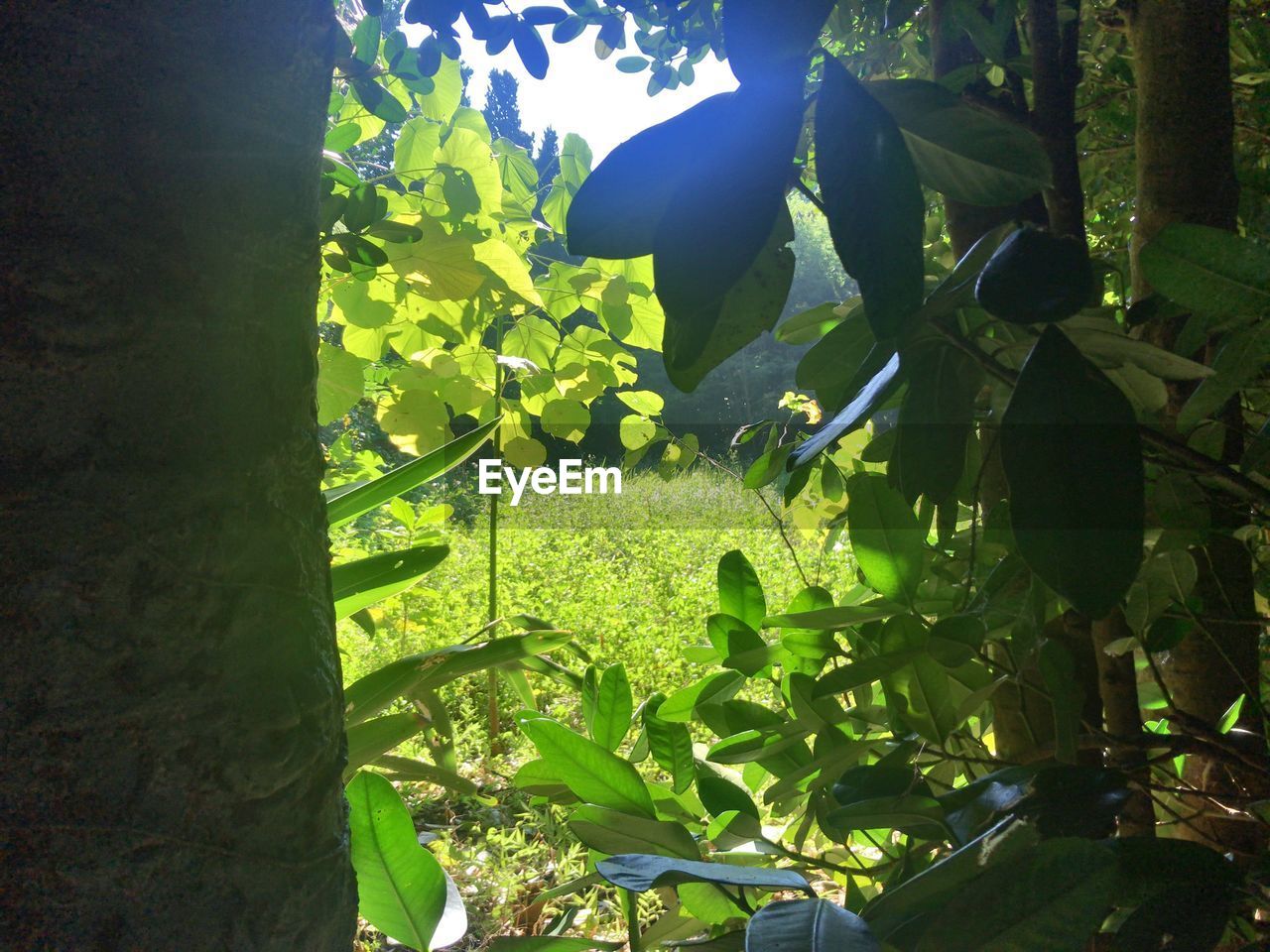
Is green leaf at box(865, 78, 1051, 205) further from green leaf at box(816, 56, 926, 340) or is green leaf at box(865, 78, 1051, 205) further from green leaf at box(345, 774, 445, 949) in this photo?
green leaf at box(345, 774, 445, 949)

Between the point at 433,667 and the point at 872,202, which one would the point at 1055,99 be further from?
the point at 433,667

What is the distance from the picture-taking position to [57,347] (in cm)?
26

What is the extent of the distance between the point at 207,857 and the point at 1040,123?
0.47m

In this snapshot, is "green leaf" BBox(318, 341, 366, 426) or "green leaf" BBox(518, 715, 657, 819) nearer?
"green leaf" BBox(518, 715, 657, 819)

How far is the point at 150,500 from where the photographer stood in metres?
0.27

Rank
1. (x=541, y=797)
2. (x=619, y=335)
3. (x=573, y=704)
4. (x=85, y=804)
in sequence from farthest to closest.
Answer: (x=573, y=704)
(x=619, y=335)
(x=541, y=797)
(x=85, y=804)

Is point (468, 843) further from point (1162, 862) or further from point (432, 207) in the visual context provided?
point (1162, 862)

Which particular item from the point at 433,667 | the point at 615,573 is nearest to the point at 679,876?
the point at 433,667

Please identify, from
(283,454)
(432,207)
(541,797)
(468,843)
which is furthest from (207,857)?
(468,843)

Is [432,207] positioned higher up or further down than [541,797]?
higher up

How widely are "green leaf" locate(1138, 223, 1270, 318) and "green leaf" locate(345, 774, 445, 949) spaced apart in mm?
450

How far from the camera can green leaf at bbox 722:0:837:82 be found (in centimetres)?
18

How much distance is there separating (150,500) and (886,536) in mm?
335

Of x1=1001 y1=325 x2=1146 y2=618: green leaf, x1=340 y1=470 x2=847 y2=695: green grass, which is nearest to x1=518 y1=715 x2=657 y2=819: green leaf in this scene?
x1=1001 y1=325 x2=1146 y2=618: green leaf
